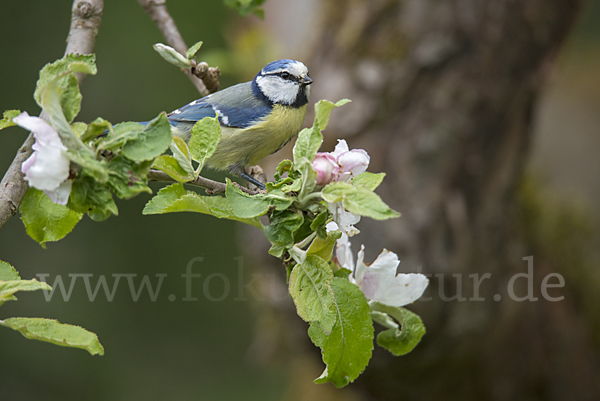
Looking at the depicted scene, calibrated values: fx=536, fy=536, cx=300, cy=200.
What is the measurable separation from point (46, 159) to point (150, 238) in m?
3.04

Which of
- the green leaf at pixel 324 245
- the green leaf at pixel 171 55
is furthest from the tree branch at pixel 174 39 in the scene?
the green leaf at pixel 324 245

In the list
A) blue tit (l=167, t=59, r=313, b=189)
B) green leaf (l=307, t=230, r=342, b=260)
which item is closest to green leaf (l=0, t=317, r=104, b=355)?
green leaf (l=307, t=230, r=342, b=260)

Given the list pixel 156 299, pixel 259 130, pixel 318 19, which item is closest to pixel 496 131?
pixel 318 19

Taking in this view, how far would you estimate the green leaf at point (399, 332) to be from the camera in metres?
0.76

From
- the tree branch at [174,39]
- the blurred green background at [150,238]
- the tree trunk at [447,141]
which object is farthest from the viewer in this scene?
the blurred green background at [150,238]

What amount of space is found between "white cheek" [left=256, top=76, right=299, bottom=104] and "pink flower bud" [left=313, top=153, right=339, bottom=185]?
30.3 inches

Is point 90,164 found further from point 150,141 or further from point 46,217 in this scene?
point 46,217

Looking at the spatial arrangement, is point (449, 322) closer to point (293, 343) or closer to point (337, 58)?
point (293, 343)

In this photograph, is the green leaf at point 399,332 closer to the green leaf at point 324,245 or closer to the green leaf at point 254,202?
the green leaf at point 324,245

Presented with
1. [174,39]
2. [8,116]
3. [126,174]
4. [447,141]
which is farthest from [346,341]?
[447,141]

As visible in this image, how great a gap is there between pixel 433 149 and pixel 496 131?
0.82 ft

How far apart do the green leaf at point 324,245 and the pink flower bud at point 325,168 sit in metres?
0.08

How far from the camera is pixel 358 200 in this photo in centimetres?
52

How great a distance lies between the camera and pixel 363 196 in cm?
52
